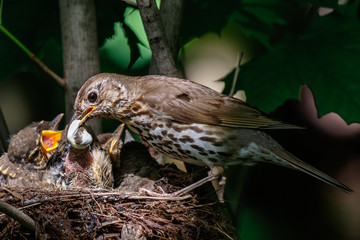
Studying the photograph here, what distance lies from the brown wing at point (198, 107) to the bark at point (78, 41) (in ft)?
1.72

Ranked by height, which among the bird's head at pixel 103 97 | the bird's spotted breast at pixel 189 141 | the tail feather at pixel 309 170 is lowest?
the tail feather at pixel 309 170

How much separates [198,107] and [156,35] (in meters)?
0.54

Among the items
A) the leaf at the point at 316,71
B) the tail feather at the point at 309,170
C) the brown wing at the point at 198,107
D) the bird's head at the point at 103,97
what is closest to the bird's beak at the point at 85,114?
the bird's head at the point at 103,97

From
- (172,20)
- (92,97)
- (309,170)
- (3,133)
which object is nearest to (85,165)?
(92,97)

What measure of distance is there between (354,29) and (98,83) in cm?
194

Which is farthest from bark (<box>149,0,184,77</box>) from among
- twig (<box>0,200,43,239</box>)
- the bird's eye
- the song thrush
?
twig (<box>0,200,43,239</box>)

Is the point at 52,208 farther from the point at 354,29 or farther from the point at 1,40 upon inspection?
the point at 354,29

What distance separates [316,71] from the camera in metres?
3.60

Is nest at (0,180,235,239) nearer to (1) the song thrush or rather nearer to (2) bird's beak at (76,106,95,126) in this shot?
Answer: (1) the song thrush

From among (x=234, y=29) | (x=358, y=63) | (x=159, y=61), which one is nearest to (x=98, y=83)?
(x=159, y=61)

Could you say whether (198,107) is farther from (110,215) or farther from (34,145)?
(34,145)

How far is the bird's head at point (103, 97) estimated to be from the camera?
334 cm

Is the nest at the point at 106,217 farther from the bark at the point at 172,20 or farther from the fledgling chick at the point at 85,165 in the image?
the bark at the point at 172,20

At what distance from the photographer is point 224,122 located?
10.7 ft
